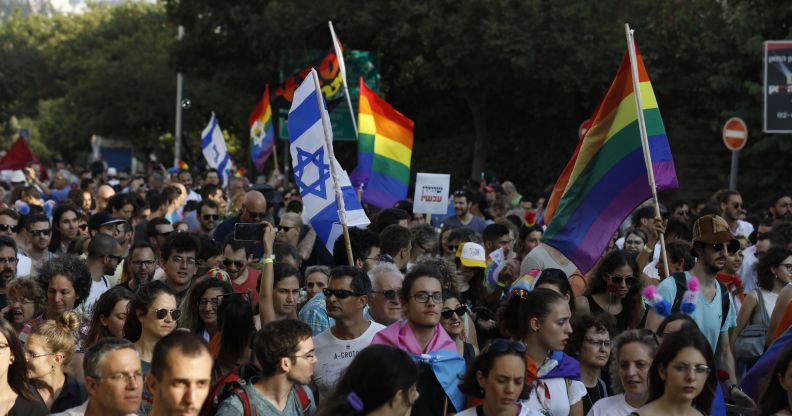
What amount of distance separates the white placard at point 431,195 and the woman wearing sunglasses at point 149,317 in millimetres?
7753

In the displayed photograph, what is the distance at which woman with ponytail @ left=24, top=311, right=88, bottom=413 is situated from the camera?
21.6ft

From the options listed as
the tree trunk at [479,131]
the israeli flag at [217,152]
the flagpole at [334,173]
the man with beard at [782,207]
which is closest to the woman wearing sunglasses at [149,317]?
the flagpole at [334,173]

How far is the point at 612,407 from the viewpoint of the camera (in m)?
6.60

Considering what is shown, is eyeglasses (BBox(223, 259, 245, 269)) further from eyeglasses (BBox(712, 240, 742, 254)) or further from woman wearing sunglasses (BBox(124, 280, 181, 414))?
eyeglasses (BBox(712, 240, 742, 254))

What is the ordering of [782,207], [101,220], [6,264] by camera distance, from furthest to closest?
[782,207] < [101,220] < [6,264]

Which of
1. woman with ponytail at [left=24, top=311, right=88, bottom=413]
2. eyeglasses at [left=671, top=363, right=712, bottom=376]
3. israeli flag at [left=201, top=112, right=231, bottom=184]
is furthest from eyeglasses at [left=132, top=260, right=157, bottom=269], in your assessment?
israeli flag at [left=201, top=112, right=231, bottom=184]

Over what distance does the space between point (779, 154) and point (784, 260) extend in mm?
18045

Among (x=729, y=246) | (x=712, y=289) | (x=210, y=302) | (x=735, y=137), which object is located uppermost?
(x=735, y=137)

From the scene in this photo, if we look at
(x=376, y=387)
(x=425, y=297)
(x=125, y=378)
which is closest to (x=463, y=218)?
(x=425, y=297)

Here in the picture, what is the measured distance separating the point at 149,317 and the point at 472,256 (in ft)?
10.0

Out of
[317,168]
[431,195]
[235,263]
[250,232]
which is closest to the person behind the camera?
[250,232]

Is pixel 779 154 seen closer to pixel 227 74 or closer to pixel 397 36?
pixel 397 36

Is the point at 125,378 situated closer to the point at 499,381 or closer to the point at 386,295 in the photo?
the point at 499,381

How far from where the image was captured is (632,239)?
Result: 38.7 ft
